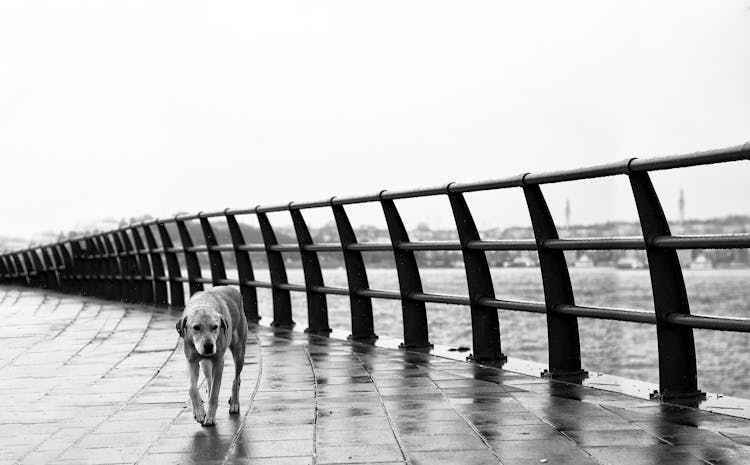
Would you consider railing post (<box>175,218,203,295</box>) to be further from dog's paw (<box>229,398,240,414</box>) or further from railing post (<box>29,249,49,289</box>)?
railing post (<box>29,249,49,289</box>)

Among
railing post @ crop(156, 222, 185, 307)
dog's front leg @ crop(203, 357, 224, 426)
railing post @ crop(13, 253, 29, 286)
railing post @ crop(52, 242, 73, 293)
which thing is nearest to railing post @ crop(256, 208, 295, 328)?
railing post @ crop(156, 222, 185, 307)

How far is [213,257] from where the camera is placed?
53.2ft

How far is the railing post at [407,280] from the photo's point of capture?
34.2 feet

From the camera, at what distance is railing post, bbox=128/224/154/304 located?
2025 centimetres

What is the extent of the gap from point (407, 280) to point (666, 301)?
365 cm

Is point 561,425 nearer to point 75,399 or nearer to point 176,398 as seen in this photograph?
point 176,398

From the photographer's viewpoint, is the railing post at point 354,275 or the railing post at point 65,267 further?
the railing post at point 65,267

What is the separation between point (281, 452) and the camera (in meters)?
5.58

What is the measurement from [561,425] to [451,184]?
3.41 meters

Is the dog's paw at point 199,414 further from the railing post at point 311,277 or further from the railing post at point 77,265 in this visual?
the railing post at point 77,265

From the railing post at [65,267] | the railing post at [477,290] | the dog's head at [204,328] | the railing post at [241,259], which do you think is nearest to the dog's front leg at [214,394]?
the dog's head at [204,328]

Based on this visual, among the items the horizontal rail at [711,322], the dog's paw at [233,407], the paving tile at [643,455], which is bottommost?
the paving tile at [643,455]

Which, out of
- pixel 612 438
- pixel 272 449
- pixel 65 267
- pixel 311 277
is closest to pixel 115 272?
pixel 65 267

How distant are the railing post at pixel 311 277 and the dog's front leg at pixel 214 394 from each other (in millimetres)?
5946
